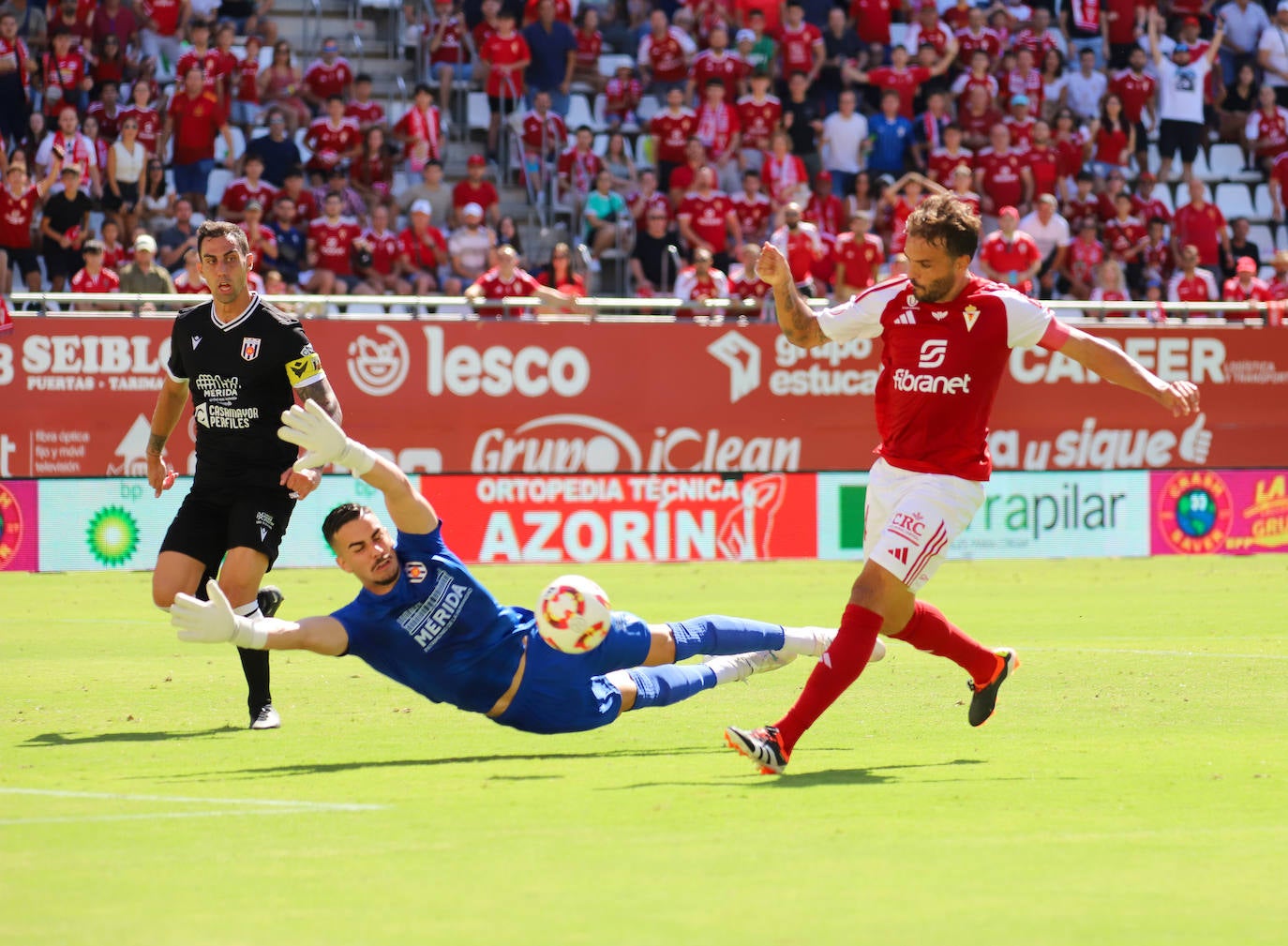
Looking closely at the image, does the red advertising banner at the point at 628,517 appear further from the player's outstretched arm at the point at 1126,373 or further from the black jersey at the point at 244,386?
the player's outstretched arm at the point at 1126,373

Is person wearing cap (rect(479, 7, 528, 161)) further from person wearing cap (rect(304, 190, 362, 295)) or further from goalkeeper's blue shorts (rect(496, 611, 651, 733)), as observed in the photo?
goalkeeper's blue shorts (rect(496, 611, 651, 733))

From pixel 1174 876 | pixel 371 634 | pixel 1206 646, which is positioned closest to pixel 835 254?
pixel 1206 646

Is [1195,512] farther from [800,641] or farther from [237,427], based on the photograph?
[237,427]

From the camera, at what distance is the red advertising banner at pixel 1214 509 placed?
2327cm

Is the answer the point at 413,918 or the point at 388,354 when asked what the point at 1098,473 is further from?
the point at 413,918

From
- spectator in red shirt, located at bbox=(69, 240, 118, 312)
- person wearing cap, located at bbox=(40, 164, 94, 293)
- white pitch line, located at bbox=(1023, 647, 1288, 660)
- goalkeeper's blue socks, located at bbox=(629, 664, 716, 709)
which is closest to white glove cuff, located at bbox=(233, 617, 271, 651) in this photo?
goalkeeper's blue socks, located at bbox=(629, 664, 716, 709)

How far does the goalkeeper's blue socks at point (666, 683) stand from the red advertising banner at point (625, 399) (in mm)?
13335

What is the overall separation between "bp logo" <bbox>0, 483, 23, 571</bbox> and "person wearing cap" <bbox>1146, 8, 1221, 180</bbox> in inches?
690

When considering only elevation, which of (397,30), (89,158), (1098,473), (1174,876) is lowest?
(1098,473)

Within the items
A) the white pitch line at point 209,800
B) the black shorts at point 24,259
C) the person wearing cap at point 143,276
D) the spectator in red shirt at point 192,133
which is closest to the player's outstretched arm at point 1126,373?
the white pitch line at point 209,800

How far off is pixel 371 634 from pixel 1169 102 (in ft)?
77.8

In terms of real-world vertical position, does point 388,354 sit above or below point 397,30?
below

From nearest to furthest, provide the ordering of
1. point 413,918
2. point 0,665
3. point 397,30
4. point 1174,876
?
point 413,918 → point 1174,876 → point 0,665 → point 397,30

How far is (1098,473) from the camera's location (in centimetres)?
2297
